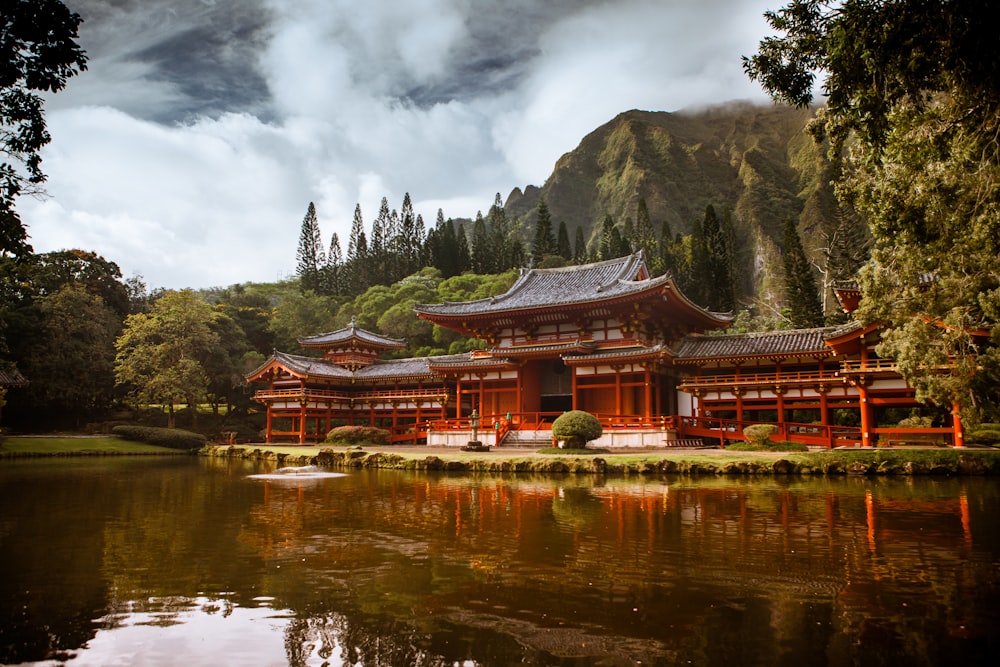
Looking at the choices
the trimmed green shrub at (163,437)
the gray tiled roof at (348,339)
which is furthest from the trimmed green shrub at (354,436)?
the gray tiled roof at (348,339)

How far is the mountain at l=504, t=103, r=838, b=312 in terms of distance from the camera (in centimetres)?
8967

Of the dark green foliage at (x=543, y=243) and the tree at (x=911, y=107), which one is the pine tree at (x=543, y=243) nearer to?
the dark green foliage at (x=543, y=243)

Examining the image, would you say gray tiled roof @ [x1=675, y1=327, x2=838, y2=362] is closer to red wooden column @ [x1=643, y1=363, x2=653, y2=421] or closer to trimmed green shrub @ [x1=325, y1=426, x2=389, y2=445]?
red wooden column @ [x1=643, y1=363, x2=653, y2=421]

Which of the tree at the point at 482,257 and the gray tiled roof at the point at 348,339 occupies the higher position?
the tree at the point at 482,257

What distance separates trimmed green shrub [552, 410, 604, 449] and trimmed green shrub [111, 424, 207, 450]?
23.2 metres

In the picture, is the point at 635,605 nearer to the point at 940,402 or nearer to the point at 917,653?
the point at 917,653

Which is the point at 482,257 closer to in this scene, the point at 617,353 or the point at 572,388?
Answer: the point at 572,388

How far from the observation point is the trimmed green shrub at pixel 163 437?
36.9m

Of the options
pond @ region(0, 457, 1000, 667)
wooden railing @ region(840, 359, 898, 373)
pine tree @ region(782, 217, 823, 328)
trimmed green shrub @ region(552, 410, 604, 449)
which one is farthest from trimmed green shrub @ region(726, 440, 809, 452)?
pine tree @ region(782, 217, 823, 328)

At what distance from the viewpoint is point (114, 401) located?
4669cm

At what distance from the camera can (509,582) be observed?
274 inches

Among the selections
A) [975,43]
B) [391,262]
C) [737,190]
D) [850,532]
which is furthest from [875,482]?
[737,190]

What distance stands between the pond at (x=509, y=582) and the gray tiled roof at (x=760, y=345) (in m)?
14.4

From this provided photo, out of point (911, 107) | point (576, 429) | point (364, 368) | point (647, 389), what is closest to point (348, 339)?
point (364, 368)
